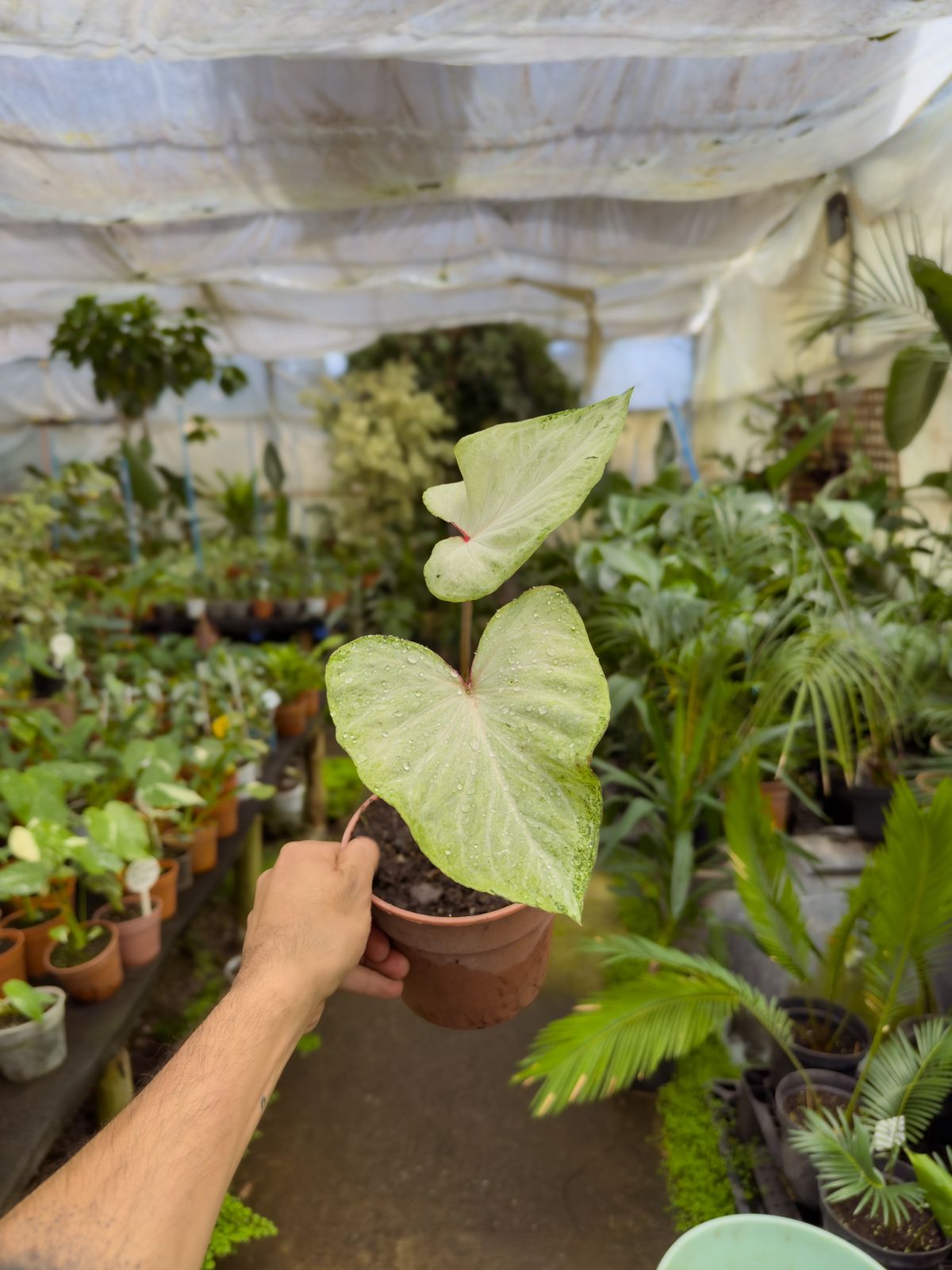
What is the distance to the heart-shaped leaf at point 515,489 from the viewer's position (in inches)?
24.0

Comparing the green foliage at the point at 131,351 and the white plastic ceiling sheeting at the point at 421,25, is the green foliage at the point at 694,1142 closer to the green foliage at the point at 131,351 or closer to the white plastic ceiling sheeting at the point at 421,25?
the white plastic ceiling sheeting at the point at 421,25

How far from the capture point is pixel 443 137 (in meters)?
1.95

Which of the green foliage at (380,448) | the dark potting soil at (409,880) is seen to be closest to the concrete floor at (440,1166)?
the dark potting soil at (409,880)

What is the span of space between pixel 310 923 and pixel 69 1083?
0.78 m

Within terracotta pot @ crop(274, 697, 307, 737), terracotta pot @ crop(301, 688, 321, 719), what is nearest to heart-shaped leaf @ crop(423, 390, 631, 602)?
terracotta pot @ crop(274, 697, 307, 737)

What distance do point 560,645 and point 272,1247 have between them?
1392mm

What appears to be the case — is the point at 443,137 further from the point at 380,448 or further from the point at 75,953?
the point at 380,448

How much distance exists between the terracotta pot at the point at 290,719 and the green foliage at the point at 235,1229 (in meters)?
1.61

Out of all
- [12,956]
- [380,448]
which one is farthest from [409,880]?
[380,448]

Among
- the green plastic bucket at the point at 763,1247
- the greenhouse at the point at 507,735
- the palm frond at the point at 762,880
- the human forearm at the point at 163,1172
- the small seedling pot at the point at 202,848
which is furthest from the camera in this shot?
the small seedling pot at the point at 202,848

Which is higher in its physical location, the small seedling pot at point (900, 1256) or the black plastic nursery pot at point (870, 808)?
the black plastic nursery pot at point (870, 808)

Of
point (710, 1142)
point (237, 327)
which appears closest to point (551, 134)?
point (710, 1142)

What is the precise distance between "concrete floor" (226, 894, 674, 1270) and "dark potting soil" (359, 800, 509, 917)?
76 cm

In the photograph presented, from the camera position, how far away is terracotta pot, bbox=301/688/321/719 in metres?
3.18
